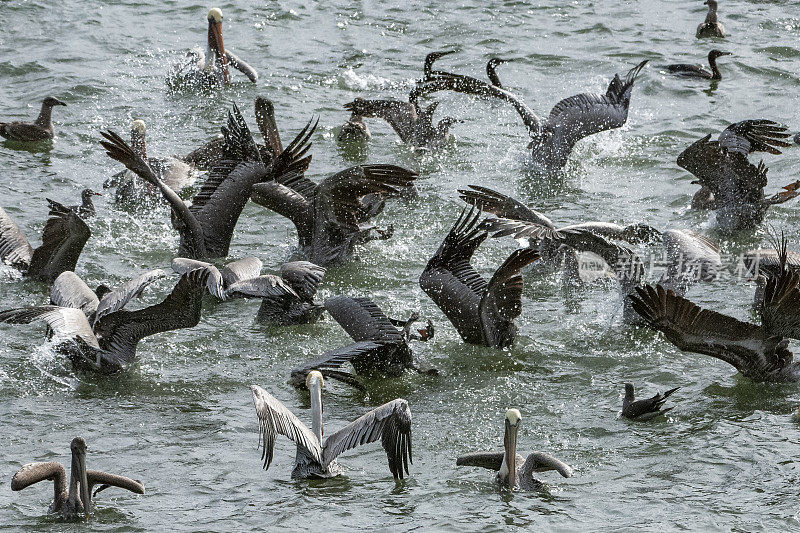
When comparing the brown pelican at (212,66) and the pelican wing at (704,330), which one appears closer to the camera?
the pelican wing at (704,330)

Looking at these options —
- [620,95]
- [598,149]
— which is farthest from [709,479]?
[598,149]

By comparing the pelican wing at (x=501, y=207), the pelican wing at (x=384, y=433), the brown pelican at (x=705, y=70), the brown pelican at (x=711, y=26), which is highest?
the brown pelican at (x=711, y=26)

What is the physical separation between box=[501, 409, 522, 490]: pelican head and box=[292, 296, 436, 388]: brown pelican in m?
1.41

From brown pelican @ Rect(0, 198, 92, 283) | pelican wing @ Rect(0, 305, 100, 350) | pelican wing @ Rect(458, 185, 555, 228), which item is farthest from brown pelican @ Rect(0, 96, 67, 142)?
pelican wing @ Rect(458, 185, 555, 228)

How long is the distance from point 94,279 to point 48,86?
5.84 meters

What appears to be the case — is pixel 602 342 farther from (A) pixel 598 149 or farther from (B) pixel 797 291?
(A) pixel 598 149

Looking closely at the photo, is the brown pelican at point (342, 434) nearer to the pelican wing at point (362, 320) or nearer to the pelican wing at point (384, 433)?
the pelican wing at point (384, 433)

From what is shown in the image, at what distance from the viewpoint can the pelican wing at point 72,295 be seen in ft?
29.9

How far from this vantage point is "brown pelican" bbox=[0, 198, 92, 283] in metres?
10.1

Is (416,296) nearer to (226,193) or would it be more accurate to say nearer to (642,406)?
(226,193)

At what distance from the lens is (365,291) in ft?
34.4

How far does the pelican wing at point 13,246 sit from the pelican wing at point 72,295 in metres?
1.02


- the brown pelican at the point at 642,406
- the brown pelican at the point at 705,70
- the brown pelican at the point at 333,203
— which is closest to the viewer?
the brown pelican at the point at 642,406

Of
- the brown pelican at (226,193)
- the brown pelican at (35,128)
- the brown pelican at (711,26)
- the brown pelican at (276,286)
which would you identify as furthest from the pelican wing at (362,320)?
the brown pelican at (711,26)
